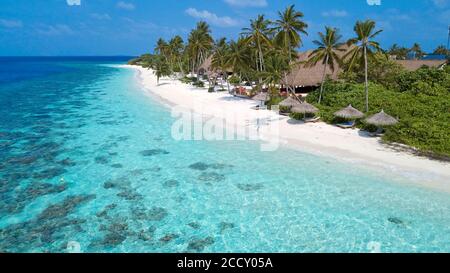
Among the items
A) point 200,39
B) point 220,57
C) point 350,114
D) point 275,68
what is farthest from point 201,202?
point 200,39

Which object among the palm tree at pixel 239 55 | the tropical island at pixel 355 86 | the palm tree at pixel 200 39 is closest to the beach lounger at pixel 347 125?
the tropical island at pixel 355 86

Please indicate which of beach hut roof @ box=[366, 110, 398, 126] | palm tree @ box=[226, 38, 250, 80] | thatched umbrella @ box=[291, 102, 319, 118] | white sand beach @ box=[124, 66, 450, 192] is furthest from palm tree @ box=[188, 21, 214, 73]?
beach hut roof @ box=[366, 110, 398, 126]

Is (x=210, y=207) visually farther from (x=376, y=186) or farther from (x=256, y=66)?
(x=256, y=66)

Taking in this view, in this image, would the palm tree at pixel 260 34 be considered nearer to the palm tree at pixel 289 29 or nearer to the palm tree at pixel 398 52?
the palm tree at pixel 289 29

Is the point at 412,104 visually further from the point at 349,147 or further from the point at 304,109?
the point at 349,147

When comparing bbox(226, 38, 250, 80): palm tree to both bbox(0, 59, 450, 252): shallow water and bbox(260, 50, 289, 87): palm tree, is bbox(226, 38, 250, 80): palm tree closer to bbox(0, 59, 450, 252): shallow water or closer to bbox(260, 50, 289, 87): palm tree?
bbox(260, 50, 289, 87): palm tree

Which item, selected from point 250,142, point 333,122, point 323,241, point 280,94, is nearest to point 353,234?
point 323,241
